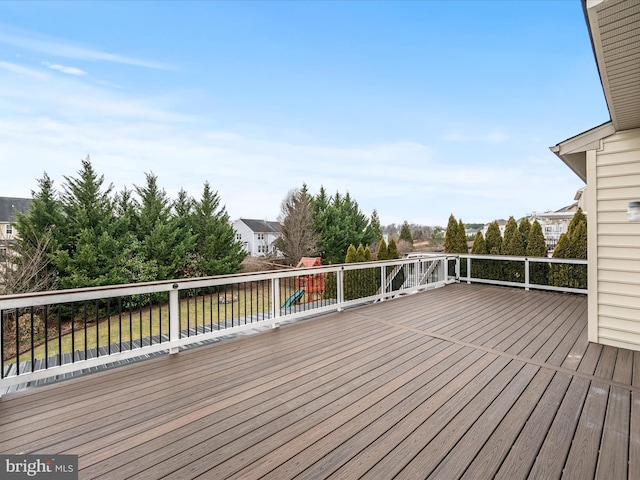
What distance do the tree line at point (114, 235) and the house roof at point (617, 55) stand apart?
12.6 m

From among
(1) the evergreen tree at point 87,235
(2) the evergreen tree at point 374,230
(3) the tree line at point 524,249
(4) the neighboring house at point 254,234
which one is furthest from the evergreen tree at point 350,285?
(4) the neighboring house at point 254,234

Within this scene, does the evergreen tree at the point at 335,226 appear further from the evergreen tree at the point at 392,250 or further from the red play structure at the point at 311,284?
the evergreen tree at the point at 392,250

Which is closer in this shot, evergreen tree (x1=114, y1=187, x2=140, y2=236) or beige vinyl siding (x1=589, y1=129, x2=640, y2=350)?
beige vinyl siding (x1=589, y1=129, x2=640, y2=350)

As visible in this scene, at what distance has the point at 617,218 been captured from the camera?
3.44m

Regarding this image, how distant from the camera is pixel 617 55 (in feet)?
6.45

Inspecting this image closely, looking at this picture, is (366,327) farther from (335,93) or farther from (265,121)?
(265,121)

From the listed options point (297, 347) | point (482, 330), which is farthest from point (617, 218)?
point (297, 347)

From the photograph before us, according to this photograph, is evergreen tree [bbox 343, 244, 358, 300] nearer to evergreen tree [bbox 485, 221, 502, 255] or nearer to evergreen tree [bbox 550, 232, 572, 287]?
evergreen tree [bbox 485, 221, 502, 255]
